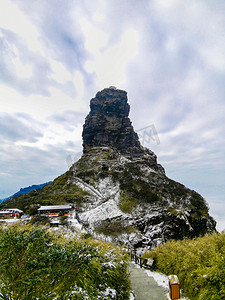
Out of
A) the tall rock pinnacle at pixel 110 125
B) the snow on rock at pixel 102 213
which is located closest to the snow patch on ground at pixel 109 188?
the snow on rock at pixel 102 213

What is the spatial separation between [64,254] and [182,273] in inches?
254

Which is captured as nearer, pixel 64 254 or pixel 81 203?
pixel 64 254

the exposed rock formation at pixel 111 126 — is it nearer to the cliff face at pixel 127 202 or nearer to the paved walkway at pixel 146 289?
the cliff face at pixel 127 202

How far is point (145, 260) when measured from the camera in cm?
1270

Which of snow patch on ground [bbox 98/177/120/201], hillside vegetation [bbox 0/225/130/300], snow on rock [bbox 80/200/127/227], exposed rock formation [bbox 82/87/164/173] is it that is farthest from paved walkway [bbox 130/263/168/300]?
exposed rock formation [bbox 82/87/164/173]

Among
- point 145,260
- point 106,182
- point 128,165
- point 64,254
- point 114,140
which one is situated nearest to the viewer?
point 64,254

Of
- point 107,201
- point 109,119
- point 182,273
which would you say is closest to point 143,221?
point 107,201

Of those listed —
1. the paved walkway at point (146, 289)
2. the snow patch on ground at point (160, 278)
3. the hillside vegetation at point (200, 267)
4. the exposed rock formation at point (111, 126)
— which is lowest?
the paved walkway at point (146, 289)

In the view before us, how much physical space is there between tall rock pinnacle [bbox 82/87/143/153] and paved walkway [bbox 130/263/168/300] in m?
90.9

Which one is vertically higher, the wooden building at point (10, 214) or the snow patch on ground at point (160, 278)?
the wooden building at point (10, 214)

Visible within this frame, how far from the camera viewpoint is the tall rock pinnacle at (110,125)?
10462 cm

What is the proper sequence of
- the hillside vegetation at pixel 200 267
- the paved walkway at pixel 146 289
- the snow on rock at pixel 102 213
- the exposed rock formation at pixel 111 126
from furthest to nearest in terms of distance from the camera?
the exposed rock formation at pixel 111 126 → the snow on rock at pixel 102 213 → the paved walkway at pixel 146 289 → the hillside vegetation at pixel 200 267

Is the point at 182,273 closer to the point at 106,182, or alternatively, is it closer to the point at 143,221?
the point at 143,221

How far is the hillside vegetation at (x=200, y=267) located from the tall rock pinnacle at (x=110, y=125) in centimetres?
9120
